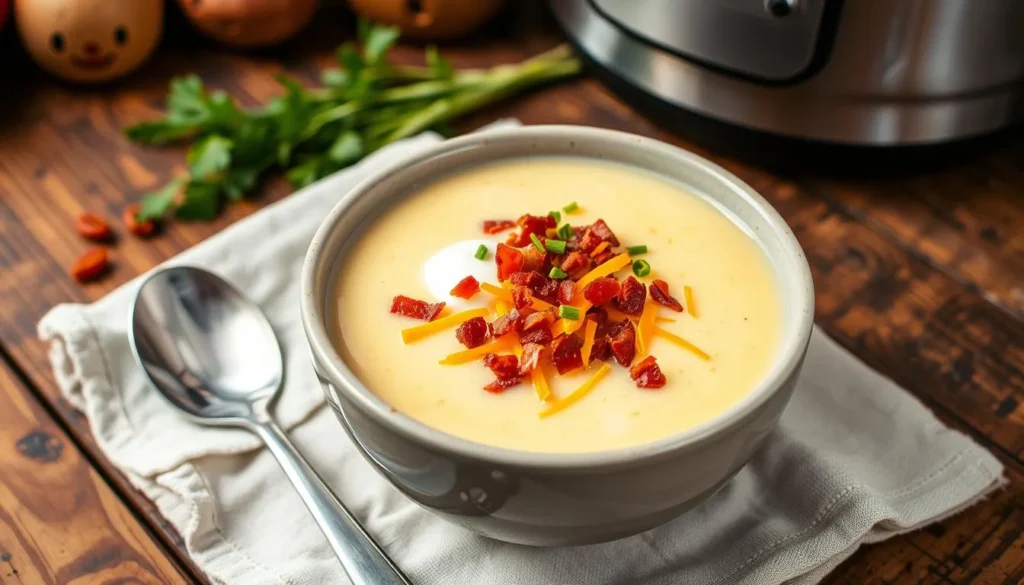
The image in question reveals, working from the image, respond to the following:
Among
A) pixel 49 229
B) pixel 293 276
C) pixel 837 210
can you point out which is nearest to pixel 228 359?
pixel 293 276

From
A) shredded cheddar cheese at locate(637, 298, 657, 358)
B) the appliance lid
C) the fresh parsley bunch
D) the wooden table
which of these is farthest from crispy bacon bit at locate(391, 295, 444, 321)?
the appliance lid

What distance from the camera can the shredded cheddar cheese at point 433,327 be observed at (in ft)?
3.37

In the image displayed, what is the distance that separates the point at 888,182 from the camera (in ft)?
5.40

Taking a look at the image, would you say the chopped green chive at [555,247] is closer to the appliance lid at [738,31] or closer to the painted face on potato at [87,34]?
the appliance lid at [738,31]

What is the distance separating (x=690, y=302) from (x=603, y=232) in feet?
0.42

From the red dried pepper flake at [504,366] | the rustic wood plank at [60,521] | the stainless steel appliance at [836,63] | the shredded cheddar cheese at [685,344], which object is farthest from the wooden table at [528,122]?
the red dried pepper flake at [504,366]

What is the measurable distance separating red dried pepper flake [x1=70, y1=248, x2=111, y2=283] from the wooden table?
19 millimetres

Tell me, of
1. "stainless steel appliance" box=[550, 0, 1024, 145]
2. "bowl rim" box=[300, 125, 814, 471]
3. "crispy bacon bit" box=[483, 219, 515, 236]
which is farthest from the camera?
"stainless steel appliance" box=[550, 0, 1024, 145]

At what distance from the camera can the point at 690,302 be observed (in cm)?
106

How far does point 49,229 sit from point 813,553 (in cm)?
116

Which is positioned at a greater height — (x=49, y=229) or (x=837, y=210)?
(x=49, y=229)

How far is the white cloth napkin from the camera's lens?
1.05 metres

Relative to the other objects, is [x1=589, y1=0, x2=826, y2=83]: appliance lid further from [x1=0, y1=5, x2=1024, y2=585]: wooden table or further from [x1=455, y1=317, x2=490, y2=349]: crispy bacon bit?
[x1=455, y1=317, x2=490, y2=349]: crispy bacon bit

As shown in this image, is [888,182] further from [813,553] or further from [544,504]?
[544,504]
